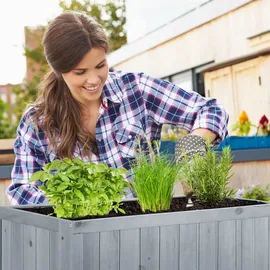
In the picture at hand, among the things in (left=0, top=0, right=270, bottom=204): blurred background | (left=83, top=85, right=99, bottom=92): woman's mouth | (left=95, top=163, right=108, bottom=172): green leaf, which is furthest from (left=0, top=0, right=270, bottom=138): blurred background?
(left=95, top=163, right=108, bottom=172): green leaf

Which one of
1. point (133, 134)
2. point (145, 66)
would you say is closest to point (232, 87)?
point (145, 66)

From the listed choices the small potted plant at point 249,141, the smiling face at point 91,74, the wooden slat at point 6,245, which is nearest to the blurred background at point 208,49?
the small potted plant at point 249,141

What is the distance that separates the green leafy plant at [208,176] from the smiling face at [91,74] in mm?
522

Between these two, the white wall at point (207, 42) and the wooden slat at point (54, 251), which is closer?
the wooden slat at point (54, 251)

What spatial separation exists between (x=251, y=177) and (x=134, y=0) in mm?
6743

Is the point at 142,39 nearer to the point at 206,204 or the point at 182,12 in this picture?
the point at 182,12

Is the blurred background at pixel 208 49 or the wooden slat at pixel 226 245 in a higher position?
the blurred background at pixel 208 49

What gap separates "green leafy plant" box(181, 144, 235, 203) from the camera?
1646mm

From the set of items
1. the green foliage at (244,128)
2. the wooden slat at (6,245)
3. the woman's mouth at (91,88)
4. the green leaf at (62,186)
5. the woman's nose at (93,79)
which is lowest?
the wooden slat at (6,245)

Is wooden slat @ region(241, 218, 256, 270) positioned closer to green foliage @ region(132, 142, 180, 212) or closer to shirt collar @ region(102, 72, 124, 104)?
green foliage @ region(132, 142, 180, 212)

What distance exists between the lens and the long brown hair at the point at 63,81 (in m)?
2.09

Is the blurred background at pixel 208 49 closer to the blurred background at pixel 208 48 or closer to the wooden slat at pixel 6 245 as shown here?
the blurred background at pixel 208 48

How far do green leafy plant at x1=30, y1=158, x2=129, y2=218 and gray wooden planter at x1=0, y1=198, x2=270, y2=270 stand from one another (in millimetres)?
60

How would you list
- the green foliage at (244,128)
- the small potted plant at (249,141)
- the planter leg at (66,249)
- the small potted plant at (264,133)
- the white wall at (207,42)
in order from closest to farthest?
1. the planter leg at (66,249)
2. the small potted plant at (249,141)
3. the small potted plant at (264,133)
4. the green foliage at (244,128)
5. the white wall at (207,42)
